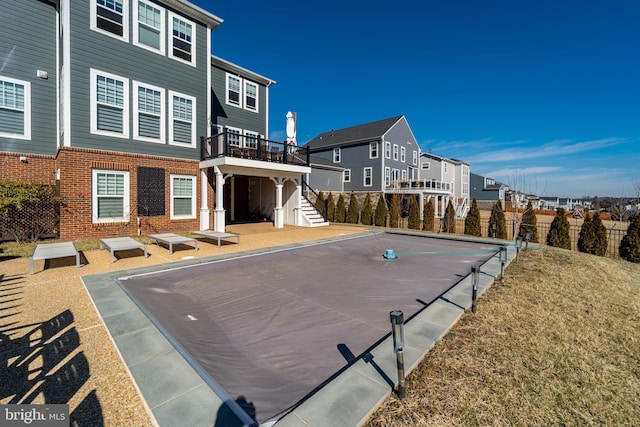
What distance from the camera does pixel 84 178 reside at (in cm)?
922

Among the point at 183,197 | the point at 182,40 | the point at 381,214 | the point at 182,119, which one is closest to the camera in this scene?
A: the point at 182,40

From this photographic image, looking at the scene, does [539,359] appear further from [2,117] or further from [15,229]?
[2,117]

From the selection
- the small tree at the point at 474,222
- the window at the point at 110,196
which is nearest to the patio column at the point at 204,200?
the window at the point at 110,196

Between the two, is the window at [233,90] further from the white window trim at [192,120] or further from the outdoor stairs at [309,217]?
the outdoor stairs at [309,217]

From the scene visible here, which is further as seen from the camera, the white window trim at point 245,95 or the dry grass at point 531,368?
the white window trim at point 245,95

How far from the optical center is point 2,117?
9.30 meters

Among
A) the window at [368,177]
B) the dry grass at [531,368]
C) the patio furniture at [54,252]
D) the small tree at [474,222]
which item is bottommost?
the dry grass at [531,368]

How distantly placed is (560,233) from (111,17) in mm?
18894

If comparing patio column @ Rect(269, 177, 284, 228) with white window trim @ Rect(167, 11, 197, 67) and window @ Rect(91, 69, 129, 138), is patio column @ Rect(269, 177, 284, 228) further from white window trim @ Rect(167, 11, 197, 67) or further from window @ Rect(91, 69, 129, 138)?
window @ Rect(91, 69, 129, 138)

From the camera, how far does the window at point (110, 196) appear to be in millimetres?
9500

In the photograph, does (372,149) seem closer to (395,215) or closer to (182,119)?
(395,215)

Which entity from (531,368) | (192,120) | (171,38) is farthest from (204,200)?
(531,368)

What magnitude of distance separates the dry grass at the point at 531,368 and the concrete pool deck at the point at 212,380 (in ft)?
0.49

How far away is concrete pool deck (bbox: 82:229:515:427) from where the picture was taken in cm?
200
